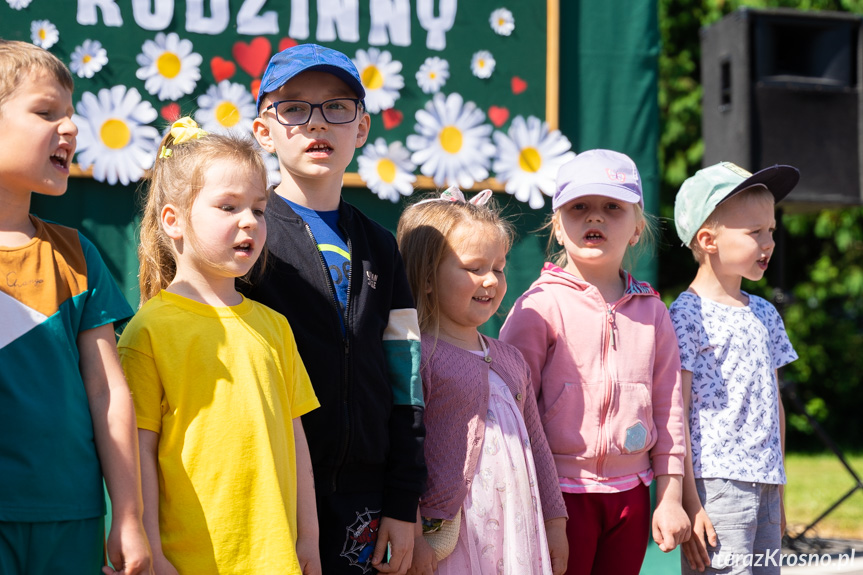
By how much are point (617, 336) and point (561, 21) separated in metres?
1.85

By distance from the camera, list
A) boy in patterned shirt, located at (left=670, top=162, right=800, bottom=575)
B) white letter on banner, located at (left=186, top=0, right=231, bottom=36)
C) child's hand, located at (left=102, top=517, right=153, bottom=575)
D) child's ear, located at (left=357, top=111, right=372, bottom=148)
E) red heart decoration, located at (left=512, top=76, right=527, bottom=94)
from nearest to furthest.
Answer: child's hand, located at (left=102, top=517, right=153, bottom=575) → child's ear, located at (left=357, top=111, right=372, bottom=148) → boy in patterned shirt, located at (left=670, top=162, right=800, bottom=575) → white letter on banner, located at (left=186, top=0, right=231, bottom=36) → red heart decoration, located at (left=512, top=76, right=527, bottom=94)

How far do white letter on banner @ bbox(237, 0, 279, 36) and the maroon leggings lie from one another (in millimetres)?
2247

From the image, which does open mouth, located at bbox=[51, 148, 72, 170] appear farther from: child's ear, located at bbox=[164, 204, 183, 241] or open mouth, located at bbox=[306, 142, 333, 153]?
open mouth, located at bbox=[306, 142, 333, 153]

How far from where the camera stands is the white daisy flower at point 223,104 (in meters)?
3.43

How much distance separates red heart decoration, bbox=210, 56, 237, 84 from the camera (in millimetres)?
3443

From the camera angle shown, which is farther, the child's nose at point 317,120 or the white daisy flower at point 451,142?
the white daisy flower at point 451,142

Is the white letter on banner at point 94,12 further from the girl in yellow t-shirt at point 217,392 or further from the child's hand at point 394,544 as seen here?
the child's hand at point 394,544

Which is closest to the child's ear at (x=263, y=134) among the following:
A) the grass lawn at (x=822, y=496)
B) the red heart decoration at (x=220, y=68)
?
the red heart decoration at (x=220, y=68)

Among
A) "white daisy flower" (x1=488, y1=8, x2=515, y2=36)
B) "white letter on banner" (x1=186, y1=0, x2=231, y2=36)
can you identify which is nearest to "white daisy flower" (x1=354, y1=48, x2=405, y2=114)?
"white daisy flower" (x1=488, y1=8, x2=515, y2=36)

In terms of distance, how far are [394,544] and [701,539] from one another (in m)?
0.95

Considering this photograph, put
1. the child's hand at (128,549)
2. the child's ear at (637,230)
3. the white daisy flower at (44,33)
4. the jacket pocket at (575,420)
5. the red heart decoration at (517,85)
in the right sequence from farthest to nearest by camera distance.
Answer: the red heart decoration at (517,85) < the white daisy flower at (44,33) < the child's ear at (637,230) < the jacket pocket at (575,420) < the child's hand at (128,549)

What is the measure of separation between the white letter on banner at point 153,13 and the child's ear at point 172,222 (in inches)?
77.4

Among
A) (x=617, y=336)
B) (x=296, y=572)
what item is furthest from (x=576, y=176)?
(x=296, y=572)

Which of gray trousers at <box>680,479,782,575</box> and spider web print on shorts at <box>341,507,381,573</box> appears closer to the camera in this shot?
spider web print on shorts at <box>341,507,381,573</box>
